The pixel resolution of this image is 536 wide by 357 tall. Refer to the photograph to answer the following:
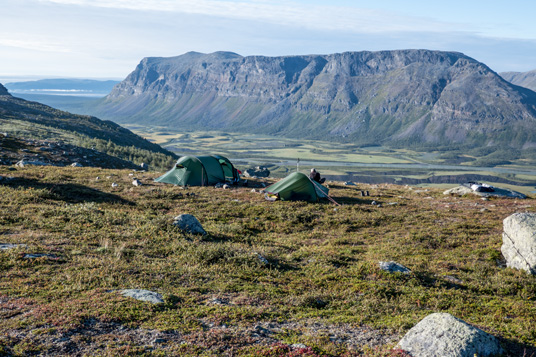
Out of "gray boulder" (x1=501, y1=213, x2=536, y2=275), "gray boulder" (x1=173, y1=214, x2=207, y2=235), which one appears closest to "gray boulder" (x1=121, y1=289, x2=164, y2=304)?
"gray boulder" (x1=173, y1=214, x2=207, y2=235)

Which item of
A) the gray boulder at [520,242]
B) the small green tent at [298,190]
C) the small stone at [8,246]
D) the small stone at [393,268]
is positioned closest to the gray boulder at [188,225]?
the small stone at [8,246]

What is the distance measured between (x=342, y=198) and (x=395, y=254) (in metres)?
13.0

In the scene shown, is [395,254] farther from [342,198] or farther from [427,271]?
[342,198]

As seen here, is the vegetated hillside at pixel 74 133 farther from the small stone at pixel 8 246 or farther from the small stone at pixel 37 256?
the small stone at pixel 37 256

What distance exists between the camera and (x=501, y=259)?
54.0ft

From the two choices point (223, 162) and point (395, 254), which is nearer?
point (395, 254)

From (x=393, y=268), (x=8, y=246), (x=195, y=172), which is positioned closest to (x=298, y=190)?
(x=195, y=172)

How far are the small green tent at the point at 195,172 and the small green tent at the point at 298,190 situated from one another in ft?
24.1

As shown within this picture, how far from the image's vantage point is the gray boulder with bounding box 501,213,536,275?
14773 millimetres

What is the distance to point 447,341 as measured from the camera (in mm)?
8336

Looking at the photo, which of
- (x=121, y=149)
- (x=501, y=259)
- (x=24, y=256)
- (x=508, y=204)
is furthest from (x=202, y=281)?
(x=121, y=149)

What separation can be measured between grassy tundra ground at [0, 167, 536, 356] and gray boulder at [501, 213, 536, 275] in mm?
525

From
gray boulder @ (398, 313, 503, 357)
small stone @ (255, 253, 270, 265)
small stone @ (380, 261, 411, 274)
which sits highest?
gray boulder @ (398, 313, 503, 357)

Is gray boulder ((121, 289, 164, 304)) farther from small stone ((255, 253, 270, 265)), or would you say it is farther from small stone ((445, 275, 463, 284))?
small stone ((445, 275, 463, 284))
